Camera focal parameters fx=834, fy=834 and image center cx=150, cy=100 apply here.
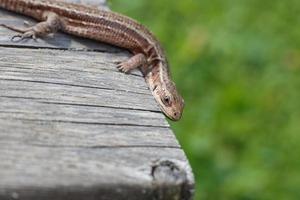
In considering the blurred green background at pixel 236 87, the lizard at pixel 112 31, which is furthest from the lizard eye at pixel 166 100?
the blurred green background at pixel 236 87

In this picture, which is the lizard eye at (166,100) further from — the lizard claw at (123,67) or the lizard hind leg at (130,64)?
the lizard claw at (123,67)

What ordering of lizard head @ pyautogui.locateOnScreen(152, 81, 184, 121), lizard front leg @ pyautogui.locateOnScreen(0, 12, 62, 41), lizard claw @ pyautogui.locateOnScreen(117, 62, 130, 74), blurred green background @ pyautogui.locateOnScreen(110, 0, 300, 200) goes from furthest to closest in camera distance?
blurred green background @ pyautogui.locateOnScreen(110, 0, 300, 200), lizard head @ pyautogui.locateOnScreen(152, 81, 184, 121), lizard front leg @ pyautogui.locateOnScreen(0, 12, 62, 41), lizard claw @ pyautogui.locateOnScreen(117, 62, 130, 74)

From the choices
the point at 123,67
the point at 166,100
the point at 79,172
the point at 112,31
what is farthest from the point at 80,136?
the point at 112,31

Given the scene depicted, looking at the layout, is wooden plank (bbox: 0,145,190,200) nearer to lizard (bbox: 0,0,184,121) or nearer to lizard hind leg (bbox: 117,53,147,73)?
lizard hind leg (bbox: 117,53,147,73)

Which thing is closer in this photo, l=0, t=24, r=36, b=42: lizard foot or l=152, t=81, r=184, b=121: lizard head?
l=0, t=24, r=36, b=42: lizard foot

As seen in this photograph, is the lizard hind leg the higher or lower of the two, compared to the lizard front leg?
lower

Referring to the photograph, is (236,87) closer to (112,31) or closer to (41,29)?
(112,31)

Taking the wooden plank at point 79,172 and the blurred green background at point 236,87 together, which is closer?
the wooden plank at point 79,172

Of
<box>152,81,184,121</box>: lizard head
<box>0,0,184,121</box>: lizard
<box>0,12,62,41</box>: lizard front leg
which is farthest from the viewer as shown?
<box>152,81,184,121</box>: lizard head

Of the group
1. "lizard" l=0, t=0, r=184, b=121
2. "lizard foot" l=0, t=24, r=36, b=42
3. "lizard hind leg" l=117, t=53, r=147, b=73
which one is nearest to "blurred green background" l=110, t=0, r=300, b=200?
"lizard" l=0, t=0, r=184, b=121
